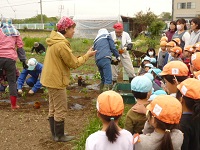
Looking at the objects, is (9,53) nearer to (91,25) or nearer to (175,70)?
(175,70)

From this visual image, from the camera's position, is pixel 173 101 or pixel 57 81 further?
pixel 57 81

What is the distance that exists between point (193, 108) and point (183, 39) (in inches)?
190

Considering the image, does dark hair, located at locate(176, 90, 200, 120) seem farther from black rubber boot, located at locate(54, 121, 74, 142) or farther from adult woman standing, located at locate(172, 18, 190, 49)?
adult woman standing, located at locate(172, 18, 190, 49)

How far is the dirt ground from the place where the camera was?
428cm

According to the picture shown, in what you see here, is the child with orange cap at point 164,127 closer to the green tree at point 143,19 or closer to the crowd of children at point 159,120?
the crowd of children at point 159,120

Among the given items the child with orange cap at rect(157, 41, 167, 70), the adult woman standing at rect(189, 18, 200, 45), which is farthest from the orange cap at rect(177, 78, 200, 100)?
the child with orange cap at rect(157, 41, 167, 70)

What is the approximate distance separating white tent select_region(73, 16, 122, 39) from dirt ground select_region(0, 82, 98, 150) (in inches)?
852

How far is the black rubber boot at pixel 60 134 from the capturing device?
13.8 ft

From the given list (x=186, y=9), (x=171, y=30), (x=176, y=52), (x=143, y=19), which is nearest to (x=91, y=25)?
(x=143, y=19)

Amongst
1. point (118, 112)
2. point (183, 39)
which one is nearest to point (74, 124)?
point (118, 112)

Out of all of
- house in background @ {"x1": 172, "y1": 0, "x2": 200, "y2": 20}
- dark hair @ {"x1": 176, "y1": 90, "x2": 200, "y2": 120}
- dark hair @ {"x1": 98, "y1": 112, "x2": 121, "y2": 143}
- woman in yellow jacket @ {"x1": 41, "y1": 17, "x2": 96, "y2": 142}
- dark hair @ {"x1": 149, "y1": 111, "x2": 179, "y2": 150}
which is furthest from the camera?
house in background @ {"x1": 172, "y1": 0, "x2": 200, "y2": 20}

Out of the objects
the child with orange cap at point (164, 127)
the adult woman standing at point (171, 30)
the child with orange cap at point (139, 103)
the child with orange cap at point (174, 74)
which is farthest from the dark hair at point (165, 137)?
the adult woman standing at point (171, 30)

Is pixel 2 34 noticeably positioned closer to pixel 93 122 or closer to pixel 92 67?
pixel 93 122

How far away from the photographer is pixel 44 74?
13.6 feet
